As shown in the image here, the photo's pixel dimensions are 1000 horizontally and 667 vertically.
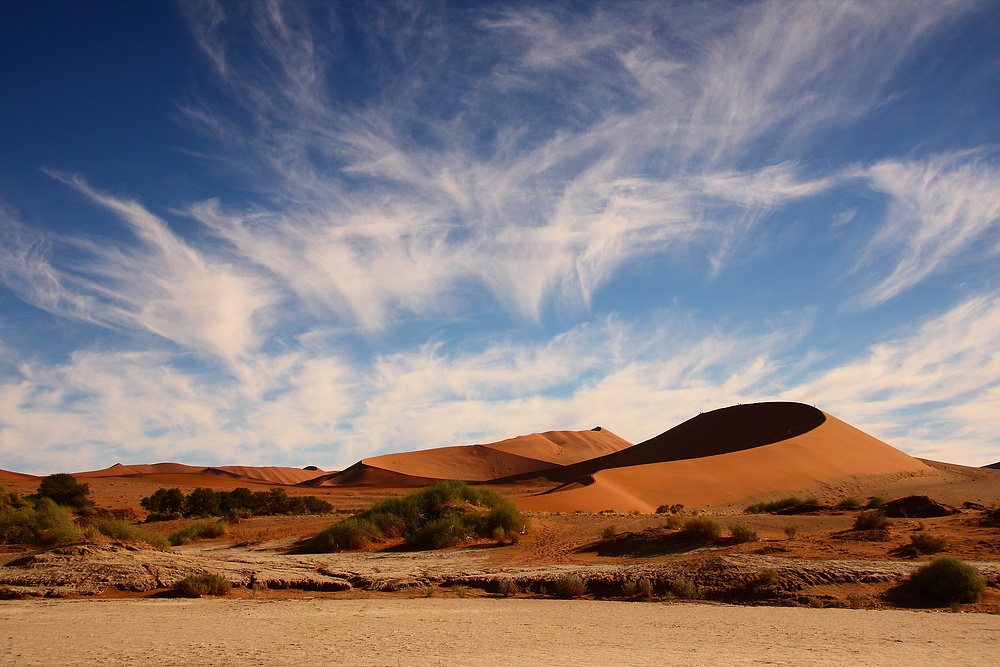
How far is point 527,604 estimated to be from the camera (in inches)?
510

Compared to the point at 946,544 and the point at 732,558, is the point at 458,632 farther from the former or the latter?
the point at 946,544

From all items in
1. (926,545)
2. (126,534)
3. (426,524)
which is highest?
(426,524)

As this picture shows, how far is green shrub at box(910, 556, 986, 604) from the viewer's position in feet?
38.8

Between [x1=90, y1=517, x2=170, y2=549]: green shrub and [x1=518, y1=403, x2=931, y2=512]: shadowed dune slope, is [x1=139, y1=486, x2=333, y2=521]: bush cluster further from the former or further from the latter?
[x1=90, y1=517, x2=170, y2=549]: green shrub

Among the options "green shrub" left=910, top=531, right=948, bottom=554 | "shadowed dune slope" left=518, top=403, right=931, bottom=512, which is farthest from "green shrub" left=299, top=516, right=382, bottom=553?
"green shrub" left=910, top=531, right=948, bottom=554

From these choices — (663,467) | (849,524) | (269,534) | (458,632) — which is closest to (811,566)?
(458,632)

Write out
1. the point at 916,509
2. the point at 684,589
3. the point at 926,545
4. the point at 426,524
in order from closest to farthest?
the point at 684,589 < the point at 926,545 < the point at 426,524 < the point at 916,509

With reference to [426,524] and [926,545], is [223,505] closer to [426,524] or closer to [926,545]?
[426,524]

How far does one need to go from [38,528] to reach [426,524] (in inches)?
472

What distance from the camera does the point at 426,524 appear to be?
23531mm

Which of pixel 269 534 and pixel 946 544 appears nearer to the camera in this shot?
pixel 946 544

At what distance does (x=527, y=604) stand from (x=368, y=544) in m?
11.3

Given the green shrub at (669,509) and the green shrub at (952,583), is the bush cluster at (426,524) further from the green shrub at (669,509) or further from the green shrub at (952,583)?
the green shrub at (952,583)

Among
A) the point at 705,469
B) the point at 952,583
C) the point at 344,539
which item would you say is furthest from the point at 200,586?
the point at 705,469
